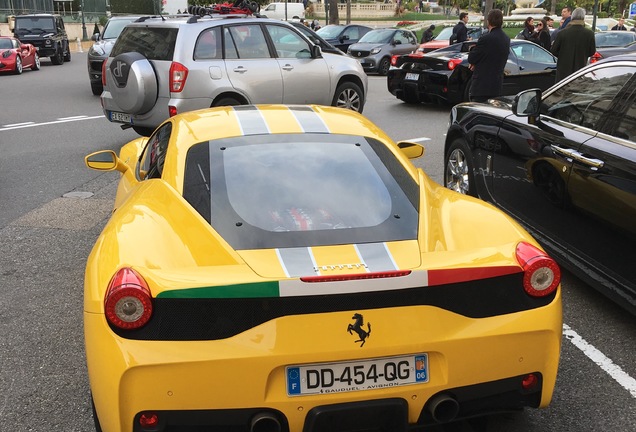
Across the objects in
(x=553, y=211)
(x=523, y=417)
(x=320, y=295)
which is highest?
(x=320, y=295)

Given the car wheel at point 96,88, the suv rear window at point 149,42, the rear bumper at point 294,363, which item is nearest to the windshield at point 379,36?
the car wheel at point 96,88

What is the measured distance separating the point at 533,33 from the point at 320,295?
18.3m

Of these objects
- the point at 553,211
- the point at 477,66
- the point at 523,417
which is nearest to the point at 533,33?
the point at 477,66

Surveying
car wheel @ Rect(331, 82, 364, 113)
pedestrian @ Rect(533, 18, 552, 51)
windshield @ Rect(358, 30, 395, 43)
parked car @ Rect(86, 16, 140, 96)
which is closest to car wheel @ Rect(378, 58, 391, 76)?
windshield @ Rect(358, 30, 395, 43)

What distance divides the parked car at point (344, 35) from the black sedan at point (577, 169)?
21.1m

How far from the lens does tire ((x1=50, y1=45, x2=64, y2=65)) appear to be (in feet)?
88.9

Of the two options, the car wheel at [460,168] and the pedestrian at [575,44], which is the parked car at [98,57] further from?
the car wheel at [460,168]

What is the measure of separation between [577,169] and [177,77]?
6.12m

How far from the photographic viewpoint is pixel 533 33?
1920 centimetres

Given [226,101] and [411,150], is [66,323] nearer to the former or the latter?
[411,150]

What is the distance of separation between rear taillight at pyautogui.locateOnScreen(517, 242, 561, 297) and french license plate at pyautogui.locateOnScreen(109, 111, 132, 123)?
772cm

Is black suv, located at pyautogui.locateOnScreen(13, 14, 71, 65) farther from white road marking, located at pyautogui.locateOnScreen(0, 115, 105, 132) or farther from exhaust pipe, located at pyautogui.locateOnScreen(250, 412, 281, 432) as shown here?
exhaust pipe, located at pyautogui.locateOnScreen(250, 412, 281, 432)

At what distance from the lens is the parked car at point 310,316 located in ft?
8.24

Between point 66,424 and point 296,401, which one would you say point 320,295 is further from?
point 66,424
